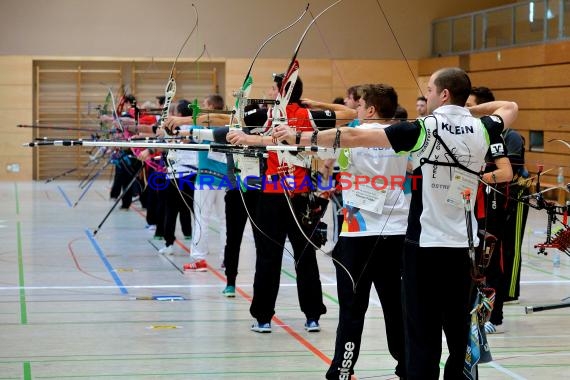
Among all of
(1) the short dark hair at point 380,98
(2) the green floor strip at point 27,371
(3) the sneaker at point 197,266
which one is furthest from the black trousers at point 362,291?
(3) the sneaker at point 197,266

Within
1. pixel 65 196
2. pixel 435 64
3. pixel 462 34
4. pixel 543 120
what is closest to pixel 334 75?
pixel 435 64

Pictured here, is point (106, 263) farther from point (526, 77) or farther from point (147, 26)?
point (147, 26)

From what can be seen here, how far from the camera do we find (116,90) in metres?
21.2

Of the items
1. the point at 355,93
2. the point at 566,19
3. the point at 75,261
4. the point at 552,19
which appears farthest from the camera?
the point at 552,19

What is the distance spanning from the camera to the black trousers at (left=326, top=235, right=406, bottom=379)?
454cm

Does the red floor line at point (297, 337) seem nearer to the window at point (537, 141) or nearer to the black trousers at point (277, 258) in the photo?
the black trousers at point (277, 258)

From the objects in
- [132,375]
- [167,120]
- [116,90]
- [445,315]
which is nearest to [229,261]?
[167,120]

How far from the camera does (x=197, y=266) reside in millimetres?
8859

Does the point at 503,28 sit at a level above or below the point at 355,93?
above

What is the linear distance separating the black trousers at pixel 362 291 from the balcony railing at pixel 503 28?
39.0ft

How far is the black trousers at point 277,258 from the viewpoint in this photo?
5.87m

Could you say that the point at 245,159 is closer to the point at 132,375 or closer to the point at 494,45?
the point at 132,375

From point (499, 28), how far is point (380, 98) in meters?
14.6

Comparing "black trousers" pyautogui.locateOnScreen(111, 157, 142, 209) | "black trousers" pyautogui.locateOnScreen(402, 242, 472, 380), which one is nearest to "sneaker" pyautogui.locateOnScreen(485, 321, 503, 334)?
"black trousers" pyautogui.locateOnScreen(402, 242, 472, 380)
